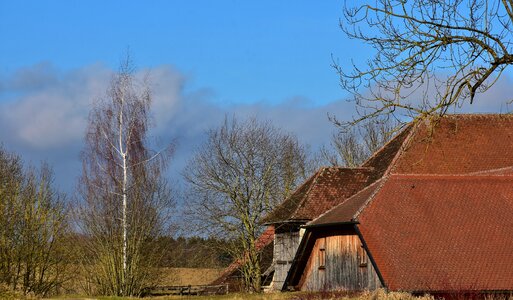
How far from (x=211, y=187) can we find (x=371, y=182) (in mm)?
7725

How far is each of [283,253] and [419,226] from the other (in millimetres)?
9769

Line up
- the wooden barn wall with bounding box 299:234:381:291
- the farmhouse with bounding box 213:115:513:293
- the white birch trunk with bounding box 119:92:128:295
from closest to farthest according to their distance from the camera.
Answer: the farmhouse with bounding box 213:115:513:293 < the wooden barn wall with bounding box 299:234:381:291 < the white birch trunk with bounding box 119:92:128:295

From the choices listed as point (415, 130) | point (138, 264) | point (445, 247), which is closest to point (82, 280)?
point (138, 264)

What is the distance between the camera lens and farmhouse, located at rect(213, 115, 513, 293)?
29047mm

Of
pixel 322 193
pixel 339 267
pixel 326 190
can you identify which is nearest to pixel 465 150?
pixel 326 190

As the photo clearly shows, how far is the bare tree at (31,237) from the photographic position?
29.6m

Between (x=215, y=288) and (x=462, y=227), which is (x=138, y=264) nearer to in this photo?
(x=215, y=288)

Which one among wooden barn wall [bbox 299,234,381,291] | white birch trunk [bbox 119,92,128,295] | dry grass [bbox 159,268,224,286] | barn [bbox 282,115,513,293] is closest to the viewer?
barn [bbox 282,115,513,293]

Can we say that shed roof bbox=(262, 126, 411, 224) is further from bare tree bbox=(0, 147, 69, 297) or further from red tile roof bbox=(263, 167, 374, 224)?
bare tree bbox=(0, 147, 69, 297)

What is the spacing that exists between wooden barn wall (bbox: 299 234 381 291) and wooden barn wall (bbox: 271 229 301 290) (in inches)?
132

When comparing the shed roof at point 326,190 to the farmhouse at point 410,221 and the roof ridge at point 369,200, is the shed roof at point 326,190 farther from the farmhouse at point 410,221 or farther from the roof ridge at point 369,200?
the roof ridge at point 369,200

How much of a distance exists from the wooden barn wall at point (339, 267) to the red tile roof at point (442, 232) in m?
1.78

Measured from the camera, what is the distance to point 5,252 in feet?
97.6

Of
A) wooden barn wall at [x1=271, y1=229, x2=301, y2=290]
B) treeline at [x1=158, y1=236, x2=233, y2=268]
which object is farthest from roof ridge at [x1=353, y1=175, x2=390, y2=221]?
treeline at [x1=158, y1=236, x2=233, y2=268]
